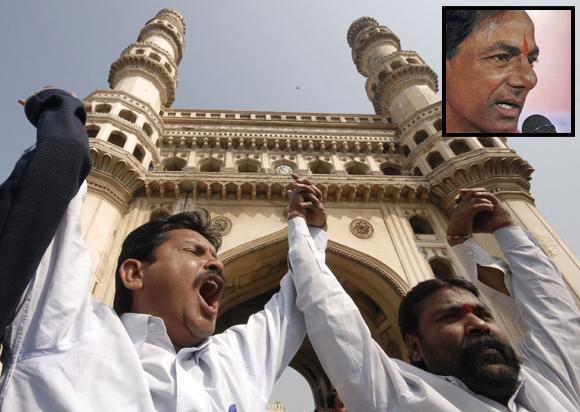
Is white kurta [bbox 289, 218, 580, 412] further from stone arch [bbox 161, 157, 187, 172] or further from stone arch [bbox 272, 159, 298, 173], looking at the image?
stone arch [bbox 161, 157, 187, 172]

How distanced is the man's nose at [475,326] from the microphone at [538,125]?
3167 millimetres

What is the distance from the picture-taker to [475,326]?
2.17m

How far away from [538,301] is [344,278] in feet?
31.2

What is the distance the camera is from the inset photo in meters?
4.40

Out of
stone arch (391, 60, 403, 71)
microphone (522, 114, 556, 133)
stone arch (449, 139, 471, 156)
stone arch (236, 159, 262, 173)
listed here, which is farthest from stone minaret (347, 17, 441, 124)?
microphone (522, 114, 556, 133)

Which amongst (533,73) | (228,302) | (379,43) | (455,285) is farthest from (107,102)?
(379,43)

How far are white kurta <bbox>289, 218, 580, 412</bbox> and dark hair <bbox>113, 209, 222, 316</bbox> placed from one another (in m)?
0.65

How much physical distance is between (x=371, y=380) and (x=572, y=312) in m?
1.47

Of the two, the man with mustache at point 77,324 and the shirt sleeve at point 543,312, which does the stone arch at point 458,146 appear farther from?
the man with mustache at point 77,324

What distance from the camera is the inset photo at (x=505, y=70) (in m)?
4.40

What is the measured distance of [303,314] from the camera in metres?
2.41

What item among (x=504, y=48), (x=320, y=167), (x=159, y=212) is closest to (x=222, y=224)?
(x=159, y=212)

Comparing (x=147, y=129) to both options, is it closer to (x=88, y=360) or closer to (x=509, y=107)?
(x=509, y=107)

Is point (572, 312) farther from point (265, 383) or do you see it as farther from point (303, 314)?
point (265, 383)
